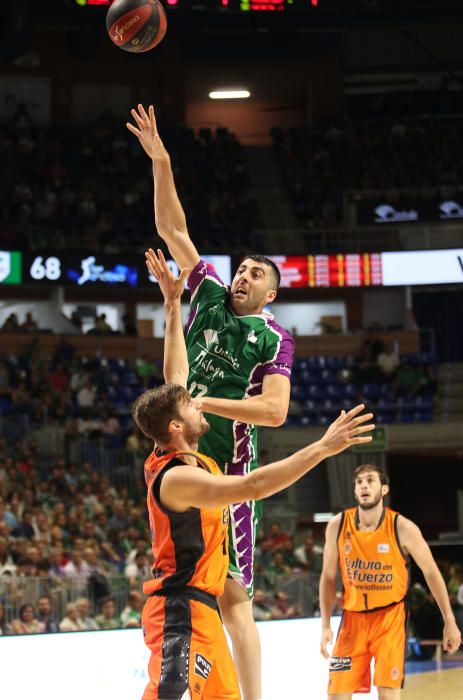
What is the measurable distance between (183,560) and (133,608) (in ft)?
25.0

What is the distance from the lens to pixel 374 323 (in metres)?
26.8

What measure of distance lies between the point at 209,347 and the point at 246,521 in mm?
915

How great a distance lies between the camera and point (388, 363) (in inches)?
981

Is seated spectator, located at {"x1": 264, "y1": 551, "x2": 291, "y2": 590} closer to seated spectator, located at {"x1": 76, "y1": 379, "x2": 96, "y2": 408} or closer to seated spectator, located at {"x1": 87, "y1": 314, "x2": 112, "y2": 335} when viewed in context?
seated spectator, located at {"x1": 76, "y1": 379, "x2": 96, "y2": 408}

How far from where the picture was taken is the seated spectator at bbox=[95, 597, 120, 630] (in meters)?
11.9

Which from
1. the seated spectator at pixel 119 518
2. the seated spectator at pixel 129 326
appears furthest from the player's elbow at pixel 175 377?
the seated spectator at pixel 129 326

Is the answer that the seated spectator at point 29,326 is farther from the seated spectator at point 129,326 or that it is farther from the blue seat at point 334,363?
the blue seat at point 334,363

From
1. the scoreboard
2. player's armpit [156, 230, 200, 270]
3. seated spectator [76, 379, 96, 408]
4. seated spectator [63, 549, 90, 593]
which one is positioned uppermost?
the scoreboard

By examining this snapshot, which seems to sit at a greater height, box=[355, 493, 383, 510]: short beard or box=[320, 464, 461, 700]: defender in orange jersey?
box=[355, 493, 383, 510]: short beard

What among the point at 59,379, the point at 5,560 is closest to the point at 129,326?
the point at 59,379

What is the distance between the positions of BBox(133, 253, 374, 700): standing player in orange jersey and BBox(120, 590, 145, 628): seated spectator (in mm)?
7251

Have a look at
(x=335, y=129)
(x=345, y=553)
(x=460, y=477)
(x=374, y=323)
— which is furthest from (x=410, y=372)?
(x=345, y=553)

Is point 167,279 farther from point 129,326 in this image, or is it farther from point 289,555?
point 129,326

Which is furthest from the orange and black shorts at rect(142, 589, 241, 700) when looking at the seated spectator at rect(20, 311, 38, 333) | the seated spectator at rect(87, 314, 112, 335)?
the seated spectator at rect(87, 314, 112, 335)
